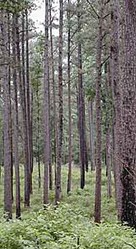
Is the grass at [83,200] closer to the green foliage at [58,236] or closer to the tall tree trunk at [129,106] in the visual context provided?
the tall tree trunk at [129,106]

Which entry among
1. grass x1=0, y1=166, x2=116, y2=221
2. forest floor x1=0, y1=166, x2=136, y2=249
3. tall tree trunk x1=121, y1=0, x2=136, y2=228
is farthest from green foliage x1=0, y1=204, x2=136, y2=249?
grass x1=0, y1=166, x2=116, y2=221

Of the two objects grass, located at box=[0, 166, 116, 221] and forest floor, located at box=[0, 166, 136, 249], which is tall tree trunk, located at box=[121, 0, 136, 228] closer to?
forest floor, located at box=[0, 166, 136, 249]

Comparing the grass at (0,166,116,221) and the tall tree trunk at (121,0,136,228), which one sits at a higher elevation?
the tall tree trunk at (121,0,136,228)

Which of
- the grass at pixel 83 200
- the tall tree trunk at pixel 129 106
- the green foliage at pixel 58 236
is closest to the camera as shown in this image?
the green foliage at pixel 58 236

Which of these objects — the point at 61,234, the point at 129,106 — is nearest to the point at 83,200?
the point at 129,106

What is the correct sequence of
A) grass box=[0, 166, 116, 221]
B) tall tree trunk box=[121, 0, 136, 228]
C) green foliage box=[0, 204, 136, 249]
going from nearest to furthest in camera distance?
green foliage box=[0, 204, 136, 249], tall tree trunk box=[121, 0, 136, 228], grass box=[0, 166, 116, 221]

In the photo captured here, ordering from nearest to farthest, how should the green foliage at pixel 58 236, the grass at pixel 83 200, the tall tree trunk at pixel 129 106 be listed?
the green foliage at pixel 58 236 < the tall tree trunk at pixel 129 106 < the grass at pixel 83 200

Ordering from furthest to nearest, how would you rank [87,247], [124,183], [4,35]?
1. [4,35]
2. [124,183]
3. [87,247]

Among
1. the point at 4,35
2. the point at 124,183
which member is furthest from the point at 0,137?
the point at 124,183

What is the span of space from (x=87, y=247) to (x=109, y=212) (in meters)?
12.7

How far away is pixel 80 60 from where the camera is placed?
24.0 meters

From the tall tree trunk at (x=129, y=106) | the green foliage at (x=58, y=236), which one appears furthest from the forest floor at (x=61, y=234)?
the tall tree trunk at (x=129, y=106)

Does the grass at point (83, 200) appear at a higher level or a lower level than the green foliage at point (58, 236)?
lower

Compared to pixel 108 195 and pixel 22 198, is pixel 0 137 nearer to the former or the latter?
pixel 22 198
